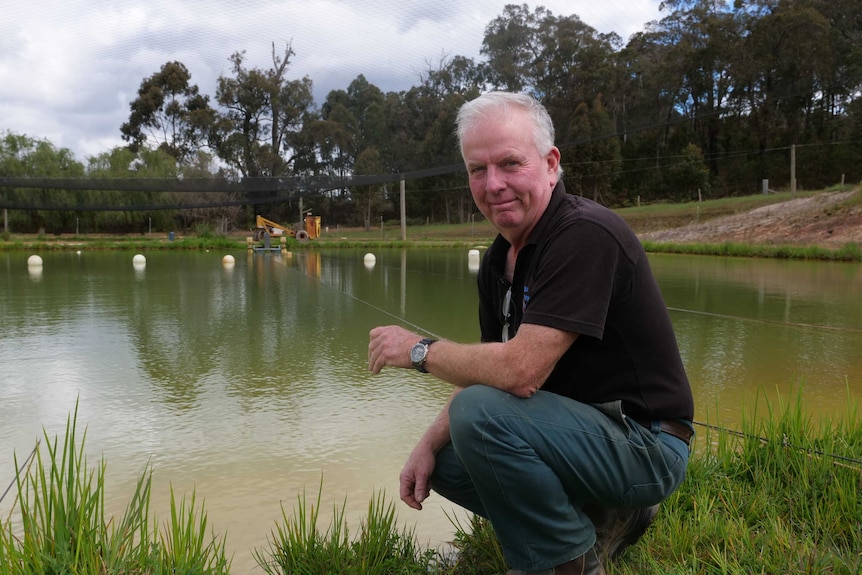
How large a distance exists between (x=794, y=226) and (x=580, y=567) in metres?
14.6

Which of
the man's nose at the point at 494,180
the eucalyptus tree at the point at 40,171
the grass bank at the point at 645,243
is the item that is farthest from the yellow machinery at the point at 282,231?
the man's nose at the point at 494,180

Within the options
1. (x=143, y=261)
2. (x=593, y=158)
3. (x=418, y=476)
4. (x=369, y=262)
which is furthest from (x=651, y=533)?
(x=593, y=158)

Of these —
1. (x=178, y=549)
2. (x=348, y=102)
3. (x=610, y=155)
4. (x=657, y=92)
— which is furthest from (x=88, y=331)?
(x=348, y=102)

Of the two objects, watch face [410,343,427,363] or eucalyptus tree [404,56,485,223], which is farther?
eucalyptus tree [404,56,485,223]

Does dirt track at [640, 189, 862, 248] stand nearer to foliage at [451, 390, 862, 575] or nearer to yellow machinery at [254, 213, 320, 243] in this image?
yellow machinery at [254, 213, 320, 243]

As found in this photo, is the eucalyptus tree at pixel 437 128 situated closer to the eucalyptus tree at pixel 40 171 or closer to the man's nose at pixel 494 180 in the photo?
the eucalyptus tree at pixel 40 171

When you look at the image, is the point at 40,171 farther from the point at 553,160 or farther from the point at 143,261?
the point at 553,160

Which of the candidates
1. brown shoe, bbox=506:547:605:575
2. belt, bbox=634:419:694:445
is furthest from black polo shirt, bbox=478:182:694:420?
brown shoe, bbox=506:547:605:575

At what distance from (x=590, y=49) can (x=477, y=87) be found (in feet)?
19.1

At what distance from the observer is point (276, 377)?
328 cm

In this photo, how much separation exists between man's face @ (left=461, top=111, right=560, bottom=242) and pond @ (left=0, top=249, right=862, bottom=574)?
28.4 inches

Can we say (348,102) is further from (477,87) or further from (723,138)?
(723,138)

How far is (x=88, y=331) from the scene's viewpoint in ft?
14.9

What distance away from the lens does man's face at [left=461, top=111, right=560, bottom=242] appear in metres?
1.31
